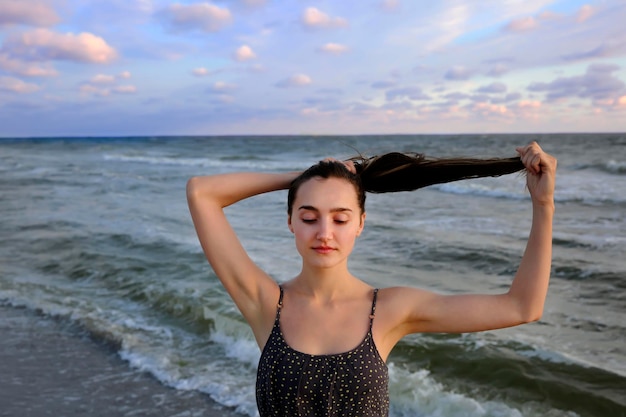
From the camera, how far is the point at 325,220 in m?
2.31

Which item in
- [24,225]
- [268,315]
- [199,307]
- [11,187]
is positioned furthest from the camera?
[11,187]

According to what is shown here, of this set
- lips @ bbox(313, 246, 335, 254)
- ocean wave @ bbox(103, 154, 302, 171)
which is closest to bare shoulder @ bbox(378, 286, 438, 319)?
lips @ bbox(313, 246, 335, 254)

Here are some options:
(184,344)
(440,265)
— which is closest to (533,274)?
(184,344)

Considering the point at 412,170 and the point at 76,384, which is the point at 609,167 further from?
the point at 412,170

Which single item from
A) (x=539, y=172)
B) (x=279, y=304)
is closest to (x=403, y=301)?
(x=279, y=304)

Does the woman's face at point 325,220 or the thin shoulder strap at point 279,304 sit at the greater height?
the woman's face at point 325,220

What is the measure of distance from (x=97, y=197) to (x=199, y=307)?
1324 centimetres

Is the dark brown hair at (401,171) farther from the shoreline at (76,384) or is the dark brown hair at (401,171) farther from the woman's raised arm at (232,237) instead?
the shoreline at (76,384)

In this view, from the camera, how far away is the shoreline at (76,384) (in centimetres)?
543

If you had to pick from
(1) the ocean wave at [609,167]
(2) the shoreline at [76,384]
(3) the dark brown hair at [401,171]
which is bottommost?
(2) the shoreline at [76,384]

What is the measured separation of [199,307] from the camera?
316 inches

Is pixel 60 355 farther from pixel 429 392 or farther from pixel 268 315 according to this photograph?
pixel 268 315

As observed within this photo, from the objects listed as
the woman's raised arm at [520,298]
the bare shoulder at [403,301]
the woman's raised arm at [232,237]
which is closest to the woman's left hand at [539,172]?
the woman's raised arm at [520,298]

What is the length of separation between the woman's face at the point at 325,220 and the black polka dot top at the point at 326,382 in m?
0.32
